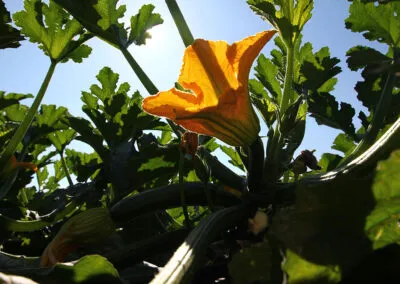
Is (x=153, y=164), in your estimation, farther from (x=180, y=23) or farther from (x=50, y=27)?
(x=50, y=27)

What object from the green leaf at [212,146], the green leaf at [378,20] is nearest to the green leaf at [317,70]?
the green leaf at [378,20]

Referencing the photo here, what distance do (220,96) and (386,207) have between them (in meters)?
0.71

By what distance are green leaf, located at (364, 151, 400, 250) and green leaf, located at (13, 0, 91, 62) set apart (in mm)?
1773

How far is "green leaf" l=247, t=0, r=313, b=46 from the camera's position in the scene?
5.11ft

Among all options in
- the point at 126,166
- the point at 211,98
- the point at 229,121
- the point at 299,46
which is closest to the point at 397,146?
the point at 229,121

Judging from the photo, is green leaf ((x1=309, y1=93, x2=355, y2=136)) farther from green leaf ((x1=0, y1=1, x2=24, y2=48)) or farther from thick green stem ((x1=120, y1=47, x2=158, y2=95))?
green leaf ((x1=0, y1=1, x2=24, y2=48))

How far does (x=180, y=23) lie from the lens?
177 cm

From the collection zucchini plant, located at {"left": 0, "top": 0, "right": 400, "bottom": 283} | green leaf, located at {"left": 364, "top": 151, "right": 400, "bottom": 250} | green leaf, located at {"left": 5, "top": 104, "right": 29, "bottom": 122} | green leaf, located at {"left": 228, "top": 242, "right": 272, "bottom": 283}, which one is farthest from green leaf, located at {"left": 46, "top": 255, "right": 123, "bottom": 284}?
green leaf, located at {"left": 5, "top": 104, "right": 29, "bottom": 122}

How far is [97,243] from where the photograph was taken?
161 centimetres

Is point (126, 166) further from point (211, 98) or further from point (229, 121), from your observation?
point (229, 121)

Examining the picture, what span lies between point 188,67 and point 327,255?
96cm

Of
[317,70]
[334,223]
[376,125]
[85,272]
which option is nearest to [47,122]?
[317,70]

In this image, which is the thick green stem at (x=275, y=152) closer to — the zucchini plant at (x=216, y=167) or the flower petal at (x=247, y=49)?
the zucchini plant at (x=216, y=167)

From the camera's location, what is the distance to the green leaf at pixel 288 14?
5.11 feet
